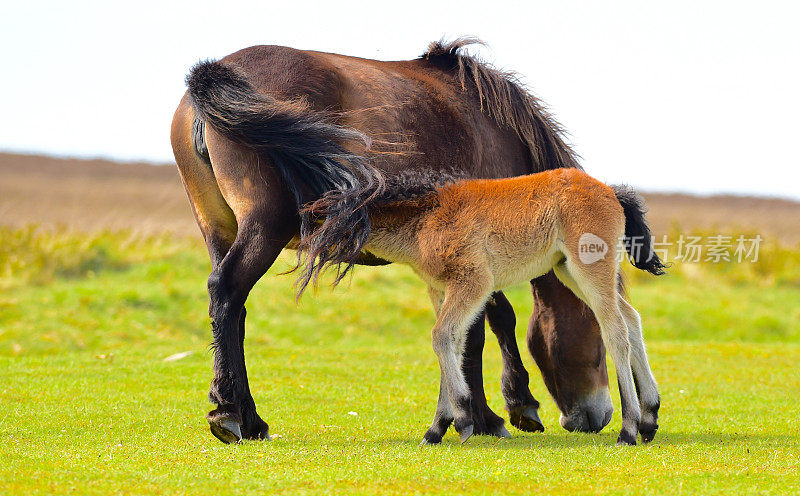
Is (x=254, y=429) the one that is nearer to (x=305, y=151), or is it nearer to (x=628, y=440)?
(x=305, y=151)

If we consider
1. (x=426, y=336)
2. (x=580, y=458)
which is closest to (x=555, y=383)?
(x=580, y=458)

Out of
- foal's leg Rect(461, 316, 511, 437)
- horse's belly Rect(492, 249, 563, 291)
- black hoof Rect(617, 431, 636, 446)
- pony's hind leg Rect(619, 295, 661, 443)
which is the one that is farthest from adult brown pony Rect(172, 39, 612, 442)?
black hoof Rect(617, 431, 636, 446)

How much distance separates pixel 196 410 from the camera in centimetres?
861

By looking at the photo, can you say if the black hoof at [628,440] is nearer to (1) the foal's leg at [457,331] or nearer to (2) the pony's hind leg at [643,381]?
(2) the pony's hind leg at [643,381]

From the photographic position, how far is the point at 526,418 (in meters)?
8.02

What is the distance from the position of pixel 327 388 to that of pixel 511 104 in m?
3.80

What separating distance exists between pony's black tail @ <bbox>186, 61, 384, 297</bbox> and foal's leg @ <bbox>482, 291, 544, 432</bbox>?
1.92 metres

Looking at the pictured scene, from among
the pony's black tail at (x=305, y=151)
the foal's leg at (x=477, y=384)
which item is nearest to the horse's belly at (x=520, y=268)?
the foal's leg at (x=477, y=384)

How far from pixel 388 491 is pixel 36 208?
36.1 m

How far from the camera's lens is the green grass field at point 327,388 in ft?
17.9

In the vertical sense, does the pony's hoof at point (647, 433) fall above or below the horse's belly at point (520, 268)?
below

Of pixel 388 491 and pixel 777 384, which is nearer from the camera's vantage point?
pixel 388 491

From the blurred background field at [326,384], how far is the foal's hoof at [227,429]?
0.35ft

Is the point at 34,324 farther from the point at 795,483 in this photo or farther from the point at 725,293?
the point at 725,293
